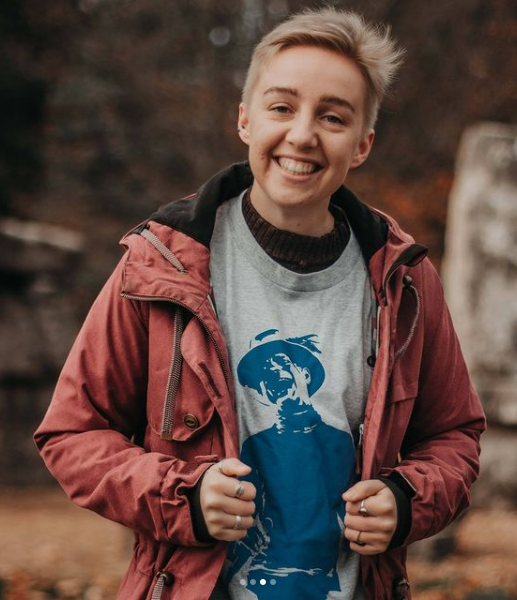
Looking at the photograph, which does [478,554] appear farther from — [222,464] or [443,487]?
[222,464]

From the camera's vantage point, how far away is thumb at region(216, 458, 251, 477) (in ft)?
6.49

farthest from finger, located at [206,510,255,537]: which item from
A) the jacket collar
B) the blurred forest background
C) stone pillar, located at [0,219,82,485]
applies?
stone pillar, located at [0,219,82,485]

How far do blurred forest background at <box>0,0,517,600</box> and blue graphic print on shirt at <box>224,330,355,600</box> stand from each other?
651cm

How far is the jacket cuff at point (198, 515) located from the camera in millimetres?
2031

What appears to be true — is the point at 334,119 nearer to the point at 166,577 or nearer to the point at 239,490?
the point at 239,490

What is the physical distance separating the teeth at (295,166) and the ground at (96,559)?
143 inches

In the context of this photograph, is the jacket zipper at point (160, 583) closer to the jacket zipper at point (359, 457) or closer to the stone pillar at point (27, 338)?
the jacket zipper at point (359, 457)

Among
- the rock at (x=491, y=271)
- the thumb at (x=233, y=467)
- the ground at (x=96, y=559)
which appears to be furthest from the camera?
the rock at (x=491, y=271)

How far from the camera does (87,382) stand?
2.21 metres

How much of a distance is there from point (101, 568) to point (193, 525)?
4.47 m

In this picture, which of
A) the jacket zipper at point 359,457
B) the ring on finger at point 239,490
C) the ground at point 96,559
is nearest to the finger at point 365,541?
the jacket zipper at point 359,457

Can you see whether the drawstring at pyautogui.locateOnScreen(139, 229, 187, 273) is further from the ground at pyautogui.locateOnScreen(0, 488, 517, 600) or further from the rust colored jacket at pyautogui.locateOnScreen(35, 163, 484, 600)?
the ground at pyautogui.locateOnScreen(0, 488, 517, 600)

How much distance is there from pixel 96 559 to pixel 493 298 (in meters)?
3.55

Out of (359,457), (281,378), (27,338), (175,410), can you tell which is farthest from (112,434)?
(27,338)
